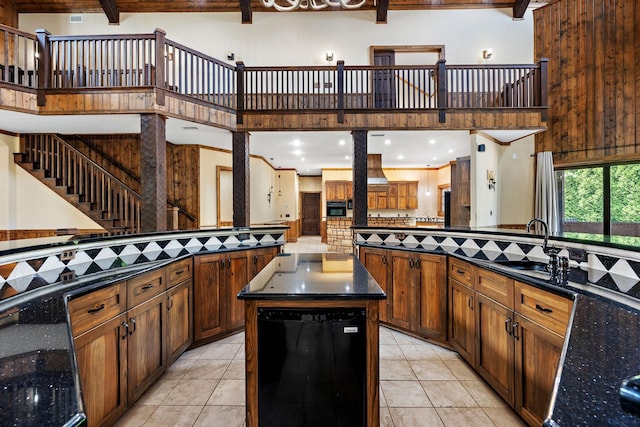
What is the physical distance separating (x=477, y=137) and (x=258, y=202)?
5.71 metres

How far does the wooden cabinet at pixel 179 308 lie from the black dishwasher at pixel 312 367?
1.41m

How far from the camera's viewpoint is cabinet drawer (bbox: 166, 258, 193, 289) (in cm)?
255

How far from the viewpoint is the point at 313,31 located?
663 centimetres

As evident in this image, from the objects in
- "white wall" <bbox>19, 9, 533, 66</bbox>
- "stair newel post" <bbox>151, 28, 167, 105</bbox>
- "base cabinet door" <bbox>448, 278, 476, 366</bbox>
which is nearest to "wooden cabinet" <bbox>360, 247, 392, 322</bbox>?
"base cabinet door" <bbox>448, 278, 476, 366</bbox>

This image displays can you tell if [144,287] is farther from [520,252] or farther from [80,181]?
[80,181]

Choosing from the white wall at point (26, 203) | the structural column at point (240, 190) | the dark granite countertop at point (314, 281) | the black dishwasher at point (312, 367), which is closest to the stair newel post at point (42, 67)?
the white wall at point (26, 203)

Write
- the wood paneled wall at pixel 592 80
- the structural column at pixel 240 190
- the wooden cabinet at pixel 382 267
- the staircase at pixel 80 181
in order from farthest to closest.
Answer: the staircase at pixel 80 181
the wood paneled wall at pixel 592 80
the structural column at pixel 240 190
the wooden cabinet at pixel 382 267

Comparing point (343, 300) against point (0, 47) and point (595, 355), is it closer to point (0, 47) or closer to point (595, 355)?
point (595, 355)

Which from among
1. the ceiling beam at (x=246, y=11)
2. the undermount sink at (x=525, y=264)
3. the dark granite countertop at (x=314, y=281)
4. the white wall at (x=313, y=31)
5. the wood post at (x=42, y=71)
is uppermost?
the ceiling beam at (x=246, y=11)

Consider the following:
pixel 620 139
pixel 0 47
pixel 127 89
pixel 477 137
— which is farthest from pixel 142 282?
pixel 0 47

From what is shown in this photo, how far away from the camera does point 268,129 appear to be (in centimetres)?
499

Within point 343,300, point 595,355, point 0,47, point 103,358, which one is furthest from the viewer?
point 0,47

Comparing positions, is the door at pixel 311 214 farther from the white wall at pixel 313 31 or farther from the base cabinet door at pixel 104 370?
the base cabinet door at pixel 104 370

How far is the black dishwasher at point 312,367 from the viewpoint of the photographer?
149cm
